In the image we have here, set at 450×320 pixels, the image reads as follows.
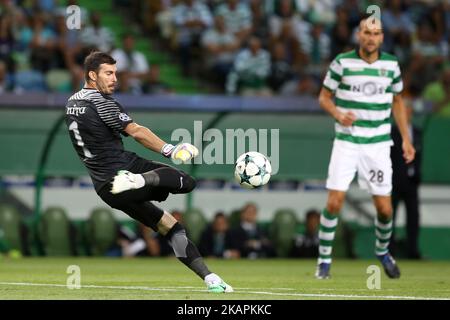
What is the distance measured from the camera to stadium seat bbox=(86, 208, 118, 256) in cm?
2009

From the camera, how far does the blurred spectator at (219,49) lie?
2303 centimetres

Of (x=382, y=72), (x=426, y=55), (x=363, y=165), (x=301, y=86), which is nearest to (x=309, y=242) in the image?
(x=301, y=86)

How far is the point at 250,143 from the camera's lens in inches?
814

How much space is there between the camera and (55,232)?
2002 cm

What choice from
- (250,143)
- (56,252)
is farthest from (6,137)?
(250,143)

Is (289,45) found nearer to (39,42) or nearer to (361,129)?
(39,42)

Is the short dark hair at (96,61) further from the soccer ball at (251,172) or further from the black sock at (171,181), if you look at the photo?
the soccer ball at (251,172)

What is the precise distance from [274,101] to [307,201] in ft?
6.71

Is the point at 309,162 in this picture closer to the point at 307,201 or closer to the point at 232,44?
the point at 307,201

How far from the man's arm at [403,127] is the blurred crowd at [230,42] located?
26.7ft

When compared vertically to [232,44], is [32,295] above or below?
below

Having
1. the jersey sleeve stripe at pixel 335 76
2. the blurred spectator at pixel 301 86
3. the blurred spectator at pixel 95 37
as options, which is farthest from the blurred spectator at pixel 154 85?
the jersey sleeve stripe at pixel 335 76

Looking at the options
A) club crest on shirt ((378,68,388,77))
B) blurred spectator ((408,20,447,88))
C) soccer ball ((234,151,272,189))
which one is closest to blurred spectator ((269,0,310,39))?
blurred spectator ((408,20,447,88))

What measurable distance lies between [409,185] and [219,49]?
19.3 ft
